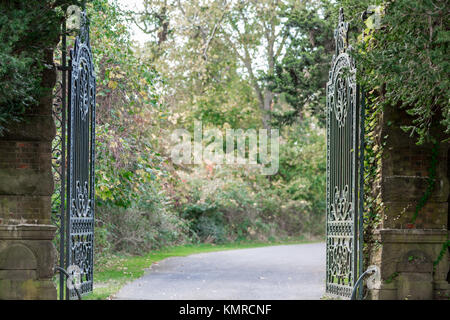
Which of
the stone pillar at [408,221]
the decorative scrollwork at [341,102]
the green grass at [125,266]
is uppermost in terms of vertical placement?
the decorative scrollwork at [341,102]

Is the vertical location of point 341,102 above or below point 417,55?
below

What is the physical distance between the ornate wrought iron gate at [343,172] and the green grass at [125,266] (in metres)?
3.56

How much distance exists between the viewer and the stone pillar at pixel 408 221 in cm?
837

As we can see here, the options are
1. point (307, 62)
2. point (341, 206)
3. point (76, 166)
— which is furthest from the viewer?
point (307, 62)

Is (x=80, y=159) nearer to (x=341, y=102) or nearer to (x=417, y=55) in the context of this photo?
(x=341, y=102)

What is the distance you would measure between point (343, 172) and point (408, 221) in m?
1.27

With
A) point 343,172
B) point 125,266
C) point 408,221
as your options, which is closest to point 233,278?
point 125,266

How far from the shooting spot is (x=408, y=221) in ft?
27.7

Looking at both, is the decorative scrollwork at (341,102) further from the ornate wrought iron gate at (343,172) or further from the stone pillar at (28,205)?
the stone pillar at (28,205)

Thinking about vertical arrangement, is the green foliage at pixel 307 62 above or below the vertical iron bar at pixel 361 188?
above

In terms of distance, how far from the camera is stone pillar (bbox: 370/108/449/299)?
8367mm

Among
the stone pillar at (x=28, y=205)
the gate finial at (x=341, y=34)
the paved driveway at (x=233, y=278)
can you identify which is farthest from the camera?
the paved driveway at (x=233, y=278)

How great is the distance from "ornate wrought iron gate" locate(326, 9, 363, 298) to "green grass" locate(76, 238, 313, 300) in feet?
11.7

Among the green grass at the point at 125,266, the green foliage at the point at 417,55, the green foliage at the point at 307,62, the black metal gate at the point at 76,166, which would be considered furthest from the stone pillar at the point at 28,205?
the green foliage at the point at 307,62
